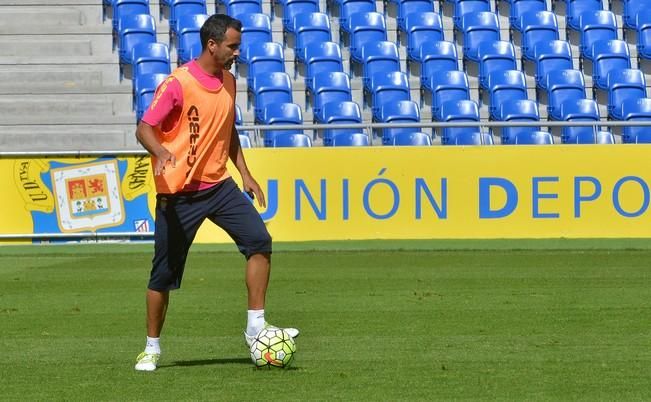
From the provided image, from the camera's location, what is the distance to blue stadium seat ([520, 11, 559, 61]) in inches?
955

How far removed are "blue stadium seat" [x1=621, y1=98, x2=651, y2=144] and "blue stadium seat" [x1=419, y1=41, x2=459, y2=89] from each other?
11.0ft

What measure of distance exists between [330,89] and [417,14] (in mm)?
2976

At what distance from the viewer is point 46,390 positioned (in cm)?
714

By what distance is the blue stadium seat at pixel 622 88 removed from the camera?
22594 mm

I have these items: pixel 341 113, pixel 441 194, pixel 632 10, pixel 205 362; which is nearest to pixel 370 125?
pixel 441 194

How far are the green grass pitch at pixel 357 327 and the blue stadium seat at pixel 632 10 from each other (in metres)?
8.58

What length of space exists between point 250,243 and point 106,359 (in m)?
1.28

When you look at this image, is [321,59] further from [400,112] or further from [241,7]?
[400,112]

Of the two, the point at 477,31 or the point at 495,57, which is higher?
the point at 477,31

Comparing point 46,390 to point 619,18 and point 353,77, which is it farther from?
point 619,18

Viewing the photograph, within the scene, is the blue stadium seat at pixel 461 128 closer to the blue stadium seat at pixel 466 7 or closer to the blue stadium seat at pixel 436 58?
the blue stadium seat at pixel 436 58

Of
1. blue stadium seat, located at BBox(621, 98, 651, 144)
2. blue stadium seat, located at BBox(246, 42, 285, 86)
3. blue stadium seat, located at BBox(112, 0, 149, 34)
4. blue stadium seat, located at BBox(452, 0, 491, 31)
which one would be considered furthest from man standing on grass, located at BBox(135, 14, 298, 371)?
blue stadium seat, located at BBox(452, 0, 491, 31)

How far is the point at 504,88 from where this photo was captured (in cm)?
2278

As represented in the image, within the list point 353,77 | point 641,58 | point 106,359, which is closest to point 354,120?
point 353,77
